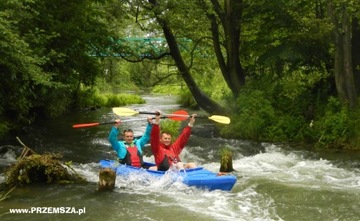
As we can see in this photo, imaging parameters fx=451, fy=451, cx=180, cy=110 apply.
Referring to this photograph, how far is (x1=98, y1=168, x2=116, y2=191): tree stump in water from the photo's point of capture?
23.1ft

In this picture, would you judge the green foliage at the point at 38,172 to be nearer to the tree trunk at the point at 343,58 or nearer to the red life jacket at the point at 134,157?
the red life jacket at the point at 134,157

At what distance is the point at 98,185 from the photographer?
7.35m

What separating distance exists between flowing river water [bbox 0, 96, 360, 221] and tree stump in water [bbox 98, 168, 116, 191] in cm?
12

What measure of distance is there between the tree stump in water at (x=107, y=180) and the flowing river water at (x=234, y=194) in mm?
120

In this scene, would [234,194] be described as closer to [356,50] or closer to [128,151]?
[128,151]

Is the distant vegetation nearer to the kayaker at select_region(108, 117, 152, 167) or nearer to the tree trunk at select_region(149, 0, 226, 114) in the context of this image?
the tree trunk at select_region(149, 0, 226, 114)

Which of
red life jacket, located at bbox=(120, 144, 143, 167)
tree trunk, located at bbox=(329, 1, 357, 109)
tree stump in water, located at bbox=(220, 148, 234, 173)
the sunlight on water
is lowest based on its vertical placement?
the sunlight on water

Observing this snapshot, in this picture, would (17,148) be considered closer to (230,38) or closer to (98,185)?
(98,185)

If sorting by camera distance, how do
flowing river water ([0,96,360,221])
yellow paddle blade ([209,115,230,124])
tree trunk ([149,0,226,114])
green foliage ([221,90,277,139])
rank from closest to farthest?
flowing river water ([0,96,360,221]) → yellow paddle blade ([209,115,230,124]) → green foliage ([221,90,277,139]) → tree trunk ([149,0,226,114])

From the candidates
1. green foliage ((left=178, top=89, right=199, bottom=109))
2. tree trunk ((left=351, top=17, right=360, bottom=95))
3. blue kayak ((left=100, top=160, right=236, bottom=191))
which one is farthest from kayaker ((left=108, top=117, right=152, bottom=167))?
green foliage ((left=178, top=89, right=199, bottom=109))

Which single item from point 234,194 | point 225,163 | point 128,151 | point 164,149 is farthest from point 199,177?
point 225,163

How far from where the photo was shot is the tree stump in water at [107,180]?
7030 mm

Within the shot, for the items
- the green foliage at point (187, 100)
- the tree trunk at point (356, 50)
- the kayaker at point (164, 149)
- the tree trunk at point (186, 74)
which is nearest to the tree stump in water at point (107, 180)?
the kayaker at point (164, 149)

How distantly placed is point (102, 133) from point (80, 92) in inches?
315
